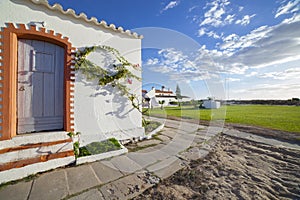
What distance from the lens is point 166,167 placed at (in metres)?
2.90

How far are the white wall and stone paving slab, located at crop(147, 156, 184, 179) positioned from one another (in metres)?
1.64

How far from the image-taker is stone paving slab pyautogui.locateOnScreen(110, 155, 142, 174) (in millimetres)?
2752

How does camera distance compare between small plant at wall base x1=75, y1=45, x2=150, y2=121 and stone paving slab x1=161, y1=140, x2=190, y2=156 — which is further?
stone paving slab x1=161, y1=140, x2=190, y2=156

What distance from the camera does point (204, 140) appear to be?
4.83 meters

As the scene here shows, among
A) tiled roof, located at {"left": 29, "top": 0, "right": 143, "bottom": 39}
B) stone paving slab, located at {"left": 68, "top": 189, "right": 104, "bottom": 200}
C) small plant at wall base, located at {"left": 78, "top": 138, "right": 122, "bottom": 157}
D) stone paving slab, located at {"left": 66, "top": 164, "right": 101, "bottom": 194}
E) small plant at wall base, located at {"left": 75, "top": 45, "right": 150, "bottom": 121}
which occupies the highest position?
tiled roof, located at {"left": 29, "top": 0, "right": 143, "bottom": 39}

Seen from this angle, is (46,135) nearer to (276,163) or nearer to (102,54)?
(102,54)

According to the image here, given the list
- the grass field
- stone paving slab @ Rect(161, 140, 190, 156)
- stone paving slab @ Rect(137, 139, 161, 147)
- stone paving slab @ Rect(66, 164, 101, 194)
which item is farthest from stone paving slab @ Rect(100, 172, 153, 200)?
the grass field

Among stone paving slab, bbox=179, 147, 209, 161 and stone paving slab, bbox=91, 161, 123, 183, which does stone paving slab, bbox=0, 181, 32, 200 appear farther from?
stone paving slab, bbox=179, 147, 209, 161

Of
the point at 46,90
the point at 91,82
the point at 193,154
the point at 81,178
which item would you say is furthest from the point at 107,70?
the point at 193,154

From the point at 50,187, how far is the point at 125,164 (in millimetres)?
1355

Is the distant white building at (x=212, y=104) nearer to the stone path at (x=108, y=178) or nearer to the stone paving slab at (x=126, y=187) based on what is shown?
the stone path at (x=108, y=178)

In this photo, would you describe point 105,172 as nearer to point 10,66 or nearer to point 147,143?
point 147,143

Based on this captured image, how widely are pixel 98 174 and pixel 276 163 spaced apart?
4.12 metres

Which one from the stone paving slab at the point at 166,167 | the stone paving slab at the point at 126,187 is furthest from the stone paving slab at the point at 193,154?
the stone paving slab at the point at 126,187
